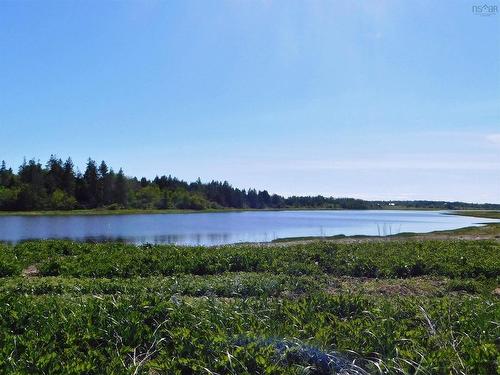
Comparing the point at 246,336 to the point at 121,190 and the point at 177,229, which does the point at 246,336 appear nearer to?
the point at 177,229

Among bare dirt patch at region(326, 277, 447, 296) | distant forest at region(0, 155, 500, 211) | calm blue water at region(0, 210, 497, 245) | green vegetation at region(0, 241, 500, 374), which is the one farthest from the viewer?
distant forest at region(0, 155, 500, 211)

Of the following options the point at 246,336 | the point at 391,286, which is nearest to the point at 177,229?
the point at 391,286

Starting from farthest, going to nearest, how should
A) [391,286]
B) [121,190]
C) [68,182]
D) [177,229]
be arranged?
[121,190] → [68,182] → [177,229] → [391,286]

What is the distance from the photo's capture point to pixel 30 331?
187 inches

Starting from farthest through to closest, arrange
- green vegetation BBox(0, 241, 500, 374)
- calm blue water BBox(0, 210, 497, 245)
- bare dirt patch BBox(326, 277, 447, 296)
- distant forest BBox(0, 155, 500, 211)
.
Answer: distant forest BBox(0, 155, 500, 211)
calm blue water BBox(0, 210, 497, 245)
bare dirt patch BBox(326, 277, 447, 296)
green vegetation BBox(0, 241, 500, 374)

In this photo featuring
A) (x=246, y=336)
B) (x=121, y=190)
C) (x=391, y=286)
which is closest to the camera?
(x=246, y=336)

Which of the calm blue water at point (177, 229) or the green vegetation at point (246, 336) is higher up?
the green vegetation at point (246, 336)

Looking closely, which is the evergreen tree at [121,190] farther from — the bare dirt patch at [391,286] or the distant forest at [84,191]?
the bare dirt patch at [391,286]

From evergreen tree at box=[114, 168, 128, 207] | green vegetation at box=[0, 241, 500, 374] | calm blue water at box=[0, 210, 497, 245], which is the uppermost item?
evergreen tree at box=[114, 168, 128, 207]

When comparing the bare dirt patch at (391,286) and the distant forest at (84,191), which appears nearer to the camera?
the bare dirt patch at (391,286)

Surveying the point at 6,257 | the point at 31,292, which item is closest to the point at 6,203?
the point at 6,257

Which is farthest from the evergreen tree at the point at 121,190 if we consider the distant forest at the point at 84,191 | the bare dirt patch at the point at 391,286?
the bare dirt patch at the point at 391,286

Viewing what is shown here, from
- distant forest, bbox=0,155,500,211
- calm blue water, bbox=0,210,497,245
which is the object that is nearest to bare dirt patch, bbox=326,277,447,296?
calm blue water, bbox=0,210,497,245

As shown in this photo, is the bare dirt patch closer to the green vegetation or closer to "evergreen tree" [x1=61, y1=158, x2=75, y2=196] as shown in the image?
the green vegetation
